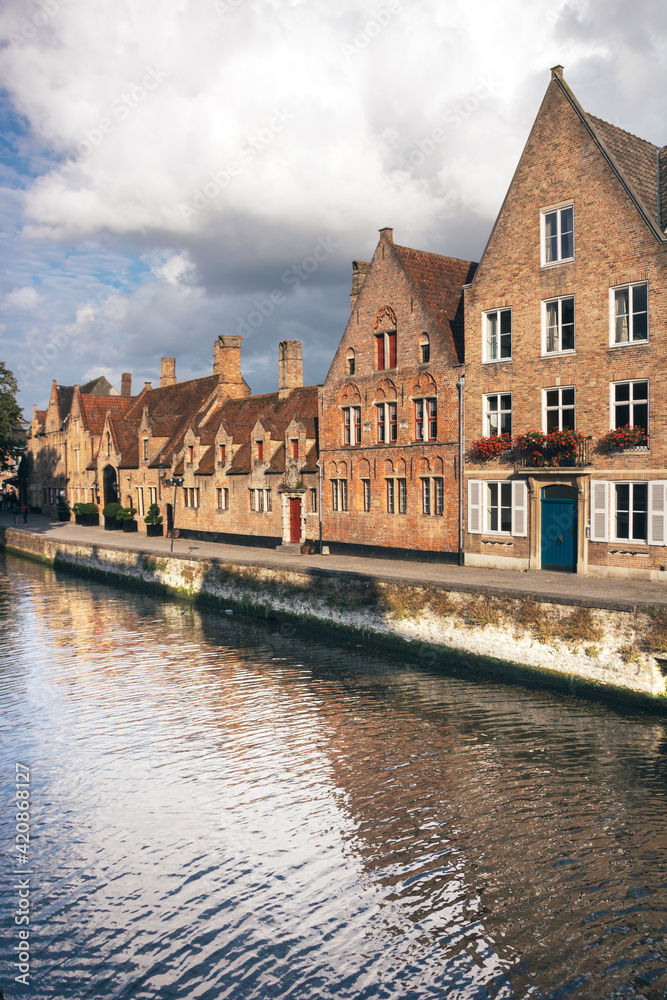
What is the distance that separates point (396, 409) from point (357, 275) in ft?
21.0

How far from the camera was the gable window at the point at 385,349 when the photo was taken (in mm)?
28500

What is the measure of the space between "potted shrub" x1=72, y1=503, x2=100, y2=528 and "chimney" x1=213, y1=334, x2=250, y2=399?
14166 mm

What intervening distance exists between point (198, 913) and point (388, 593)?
471 inches

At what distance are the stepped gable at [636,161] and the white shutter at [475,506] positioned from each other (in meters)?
9.23

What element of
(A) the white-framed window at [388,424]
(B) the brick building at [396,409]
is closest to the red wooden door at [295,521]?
(B) the brick building at [396,409]

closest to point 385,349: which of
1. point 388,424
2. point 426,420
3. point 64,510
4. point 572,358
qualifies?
point 388,424

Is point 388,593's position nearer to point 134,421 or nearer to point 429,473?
point 429,473

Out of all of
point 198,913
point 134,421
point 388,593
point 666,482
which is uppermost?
point 134,421

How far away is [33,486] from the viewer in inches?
2763

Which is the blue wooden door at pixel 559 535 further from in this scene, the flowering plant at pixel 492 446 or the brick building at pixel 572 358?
the flowering plant at pixel 492 446

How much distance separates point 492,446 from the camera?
23938 millimetres

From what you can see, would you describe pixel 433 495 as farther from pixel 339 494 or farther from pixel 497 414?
pixel 339 494

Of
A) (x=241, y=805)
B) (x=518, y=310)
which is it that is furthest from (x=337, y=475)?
(x=241, y=805)

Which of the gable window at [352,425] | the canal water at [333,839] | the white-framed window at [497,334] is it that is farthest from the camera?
the gable window at [352,425]
